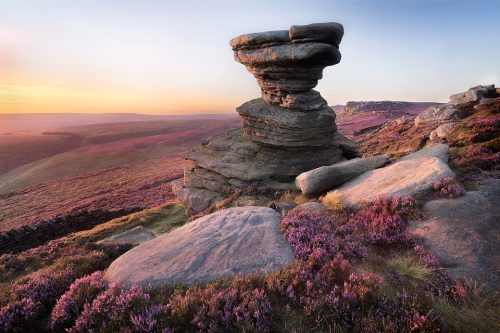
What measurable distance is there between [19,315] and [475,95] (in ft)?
206

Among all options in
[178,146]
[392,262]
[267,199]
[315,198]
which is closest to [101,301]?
[392,262]

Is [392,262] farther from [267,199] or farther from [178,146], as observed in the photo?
[178,146]

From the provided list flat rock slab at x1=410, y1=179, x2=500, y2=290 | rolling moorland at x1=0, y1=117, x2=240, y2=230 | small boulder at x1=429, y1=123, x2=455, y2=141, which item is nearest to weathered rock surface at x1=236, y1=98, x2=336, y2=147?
flat rock slab at x1=410, y1=179, x2=500, y2=290

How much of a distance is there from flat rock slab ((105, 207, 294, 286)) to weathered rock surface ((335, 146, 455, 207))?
4776 mm

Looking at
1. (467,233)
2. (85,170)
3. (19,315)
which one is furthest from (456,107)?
(85,170)

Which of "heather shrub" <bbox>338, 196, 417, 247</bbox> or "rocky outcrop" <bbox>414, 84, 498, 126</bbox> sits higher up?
"rocky outcrop" <bbox>414, 84, 498, 126</bbox>

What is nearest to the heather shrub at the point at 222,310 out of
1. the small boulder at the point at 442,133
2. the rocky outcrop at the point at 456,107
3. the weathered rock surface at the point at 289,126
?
the weathered rock surface at the point at 289,126

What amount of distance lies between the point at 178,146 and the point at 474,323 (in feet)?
319

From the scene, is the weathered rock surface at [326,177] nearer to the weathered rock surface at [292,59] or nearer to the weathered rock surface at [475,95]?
the weathered rock surface at [292,59]

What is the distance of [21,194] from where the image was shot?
62.2 metres

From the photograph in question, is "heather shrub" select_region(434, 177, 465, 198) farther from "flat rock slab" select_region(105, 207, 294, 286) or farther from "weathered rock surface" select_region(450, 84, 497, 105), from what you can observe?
"weathered rock surface" select_region(450, 84, 497, 105)

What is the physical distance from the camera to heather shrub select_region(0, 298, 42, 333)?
23.9ft

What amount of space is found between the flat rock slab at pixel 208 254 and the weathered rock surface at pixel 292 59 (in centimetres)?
1391

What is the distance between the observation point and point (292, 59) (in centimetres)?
2212
